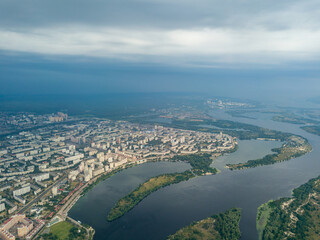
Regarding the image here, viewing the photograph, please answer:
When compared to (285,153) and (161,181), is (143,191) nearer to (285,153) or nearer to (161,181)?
(161,181)

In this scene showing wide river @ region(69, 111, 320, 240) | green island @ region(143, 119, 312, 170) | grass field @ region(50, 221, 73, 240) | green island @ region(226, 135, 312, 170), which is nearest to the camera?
grass field @ region(50, 221, 73, 240)

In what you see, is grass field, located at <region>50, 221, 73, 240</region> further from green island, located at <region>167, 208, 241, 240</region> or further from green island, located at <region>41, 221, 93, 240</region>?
green island, located at <region>167, 208, 241, 240</region>

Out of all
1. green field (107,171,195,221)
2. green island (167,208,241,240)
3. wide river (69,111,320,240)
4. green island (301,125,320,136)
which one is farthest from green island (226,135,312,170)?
green island (167,208,241,240)

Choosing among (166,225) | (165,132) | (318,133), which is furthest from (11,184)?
(318,133)

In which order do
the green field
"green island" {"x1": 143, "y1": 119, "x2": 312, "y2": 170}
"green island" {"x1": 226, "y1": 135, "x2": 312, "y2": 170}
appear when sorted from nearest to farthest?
the green field → "green island" {"x1": 226, "y1": 135, "x2": 312, "y2": 170} → "green island" {"x1": 143, "y1": 119, "x2": 312, "y2": 170}

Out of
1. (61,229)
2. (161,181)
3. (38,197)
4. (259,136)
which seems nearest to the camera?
(61,229)

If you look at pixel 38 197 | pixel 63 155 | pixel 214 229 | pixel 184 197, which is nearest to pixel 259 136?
pixel 184 197

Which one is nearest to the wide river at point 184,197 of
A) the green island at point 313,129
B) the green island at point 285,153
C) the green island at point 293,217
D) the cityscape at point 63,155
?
the green island at point 293,217
